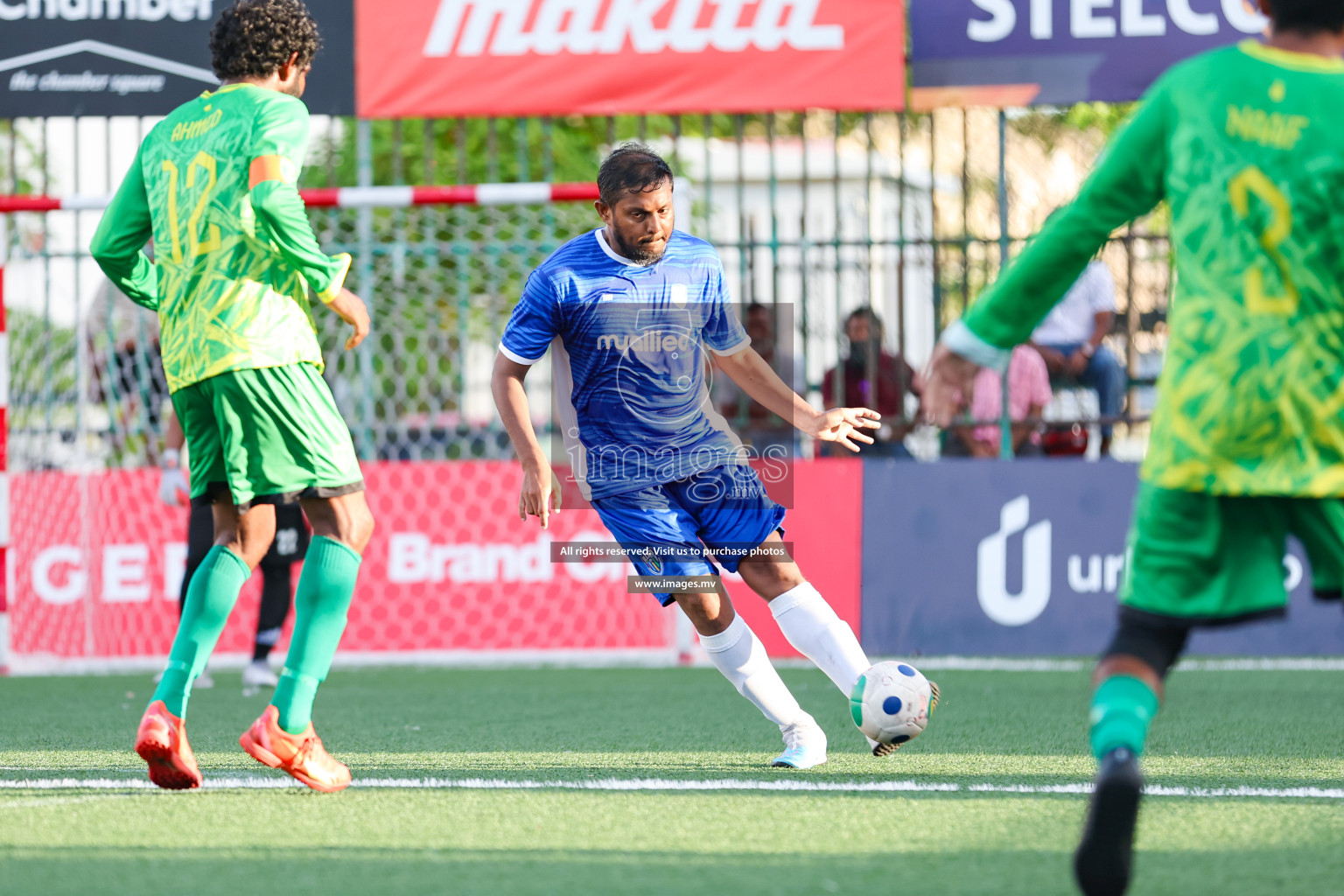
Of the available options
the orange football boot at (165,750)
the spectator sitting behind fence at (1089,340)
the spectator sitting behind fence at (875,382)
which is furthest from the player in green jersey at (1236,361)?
the spectator sitting behind fence at (1089,340)

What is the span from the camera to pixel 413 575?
27.8 ft

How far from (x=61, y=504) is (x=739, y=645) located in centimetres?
495

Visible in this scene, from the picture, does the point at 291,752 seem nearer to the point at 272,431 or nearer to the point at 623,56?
the point at 272,431

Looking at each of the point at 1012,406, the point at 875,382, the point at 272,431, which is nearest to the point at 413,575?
the point at 875,382

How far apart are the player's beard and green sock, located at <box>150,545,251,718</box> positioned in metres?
1.44

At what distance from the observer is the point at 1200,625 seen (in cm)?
293

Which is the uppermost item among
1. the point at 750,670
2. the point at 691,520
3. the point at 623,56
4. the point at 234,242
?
the point at 623,56

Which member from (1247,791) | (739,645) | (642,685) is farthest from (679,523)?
(642,685)

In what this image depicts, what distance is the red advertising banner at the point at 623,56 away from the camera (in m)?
8.26

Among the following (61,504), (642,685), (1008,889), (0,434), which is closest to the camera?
(1008,889)

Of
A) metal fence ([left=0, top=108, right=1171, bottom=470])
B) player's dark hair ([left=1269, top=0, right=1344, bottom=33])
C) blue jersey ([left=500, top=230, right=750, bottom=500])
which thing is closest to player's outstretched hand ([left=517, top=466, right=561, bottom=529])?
blue jersey ([left=500, top=230, right=750, bottom=500])

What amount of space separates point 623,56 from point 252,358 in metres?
4.59

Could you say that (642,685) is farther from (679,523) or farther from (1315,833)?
(1315,833)

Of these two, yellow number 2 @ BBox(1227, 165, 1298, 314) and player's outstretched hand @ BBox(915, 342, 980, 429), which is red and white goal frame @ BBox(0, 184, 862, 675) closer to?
player's outstretched hand @ BBox(915, 342, 980, 429)
